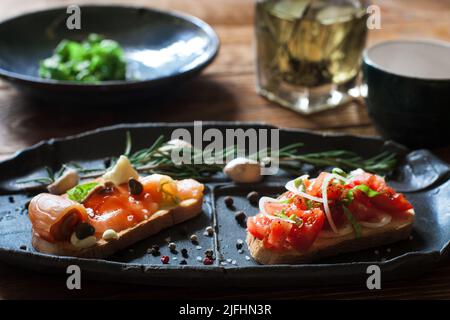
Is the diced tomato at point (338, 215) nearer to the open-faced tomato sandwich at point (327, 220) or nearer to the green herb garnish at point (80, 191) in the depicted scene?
the open-faced tomato sandwich at point (327, 220)

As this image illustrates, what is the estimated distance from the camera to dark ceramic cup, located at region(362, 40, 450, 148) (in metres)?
1.76

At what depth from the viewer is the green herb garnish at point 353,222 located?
137cm

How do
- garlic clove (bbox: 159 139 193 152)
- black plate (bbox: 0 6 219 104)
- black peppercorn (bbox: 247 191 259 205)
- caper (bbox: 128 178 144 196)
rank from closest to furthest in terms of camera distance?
caper (bbox: 128 178 144 196)
black peppercorn (bbox: 247 191 259 205)
garlic clove (bbox: 159 139 193 152)
black plate (bbox: 0 6 219 104)

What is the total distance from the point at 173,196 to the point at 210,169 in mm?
211

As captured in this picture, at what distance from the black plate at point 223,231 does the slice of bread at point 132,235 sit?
2cm

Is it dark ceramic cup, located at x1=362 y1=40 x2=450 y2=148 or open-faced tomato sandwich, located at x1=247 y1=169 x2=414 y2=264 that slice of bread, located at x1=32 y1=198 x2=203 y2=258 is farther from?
dark ceramic cup, located at x1=362 y1=40 x2=450 y2=148

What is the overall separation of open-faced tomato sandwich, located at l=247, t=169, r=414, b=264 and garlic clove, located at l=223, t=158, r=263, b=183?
18 cm

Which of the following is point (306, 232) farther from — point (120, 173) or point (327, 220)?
point (120, 173)

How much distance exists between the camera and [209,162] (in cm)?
168

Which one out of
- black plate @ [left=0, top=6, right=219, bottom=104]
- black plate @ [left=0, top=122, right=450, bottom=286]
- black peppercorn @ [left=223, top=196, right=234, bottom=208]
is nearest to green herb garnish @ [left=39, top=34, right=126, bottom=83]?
black plate @ [left=0, top=6, right=219, bottom=104]

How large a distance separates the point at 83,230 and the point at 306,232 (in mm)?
454

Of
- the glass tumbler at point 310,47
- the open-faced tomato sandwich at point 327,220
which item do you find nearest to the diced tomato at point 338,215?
the open-faced tomato sandwich at point 327,220

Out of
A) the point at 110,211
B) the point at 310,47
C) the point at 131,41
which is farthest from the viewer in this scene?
the point at 131,41

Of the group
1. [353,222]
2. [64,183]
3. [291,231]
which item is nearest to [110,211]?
[64,183]
